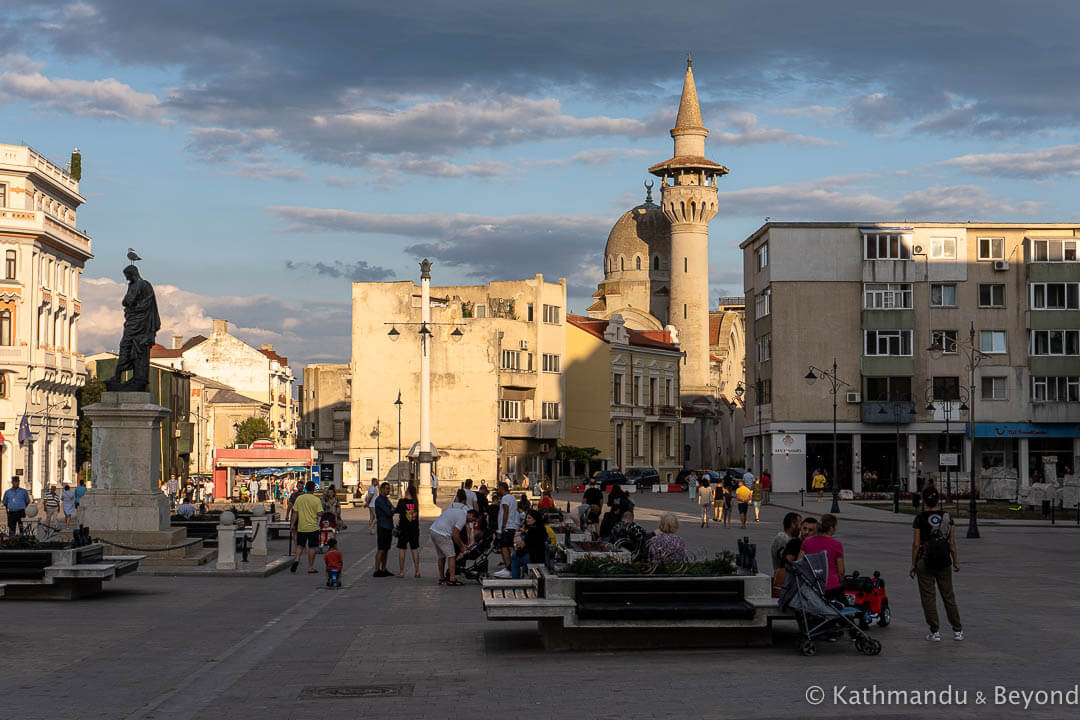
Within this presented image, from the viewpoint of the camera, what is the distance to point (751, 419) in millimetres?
80000

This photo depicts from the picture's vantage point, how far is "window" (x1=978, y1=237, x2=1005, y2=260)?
239ft

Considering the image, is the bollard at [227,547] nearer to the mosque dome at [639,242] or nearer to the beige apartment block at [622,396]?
the beige apartment block at [622,396]

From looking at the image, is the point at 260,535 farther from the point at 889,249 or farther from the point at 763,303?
the point at 889,249

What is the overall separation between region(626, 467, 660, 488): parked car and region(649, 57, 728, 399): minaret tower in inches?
977

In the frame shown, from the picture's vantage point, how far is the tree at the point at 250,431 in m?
118

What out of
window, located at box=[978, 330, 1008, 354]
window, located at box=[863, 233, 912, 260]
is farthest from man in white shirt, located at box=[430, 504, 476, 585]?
window, located at box=[978, 330, 1008, 354]

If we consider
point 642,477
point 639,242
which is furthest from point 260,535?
point 639,242

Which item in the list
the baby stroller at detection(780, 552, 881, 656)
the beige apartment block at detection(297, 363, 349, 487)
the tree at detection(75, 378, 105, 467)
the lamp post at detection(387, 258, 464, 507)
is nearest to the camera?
the baby stroller at detection(780, 552, 881, 656)

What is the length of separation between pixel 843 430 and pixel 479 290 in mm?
29936

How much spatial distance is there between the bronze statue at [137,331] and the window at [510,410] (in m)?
63.0

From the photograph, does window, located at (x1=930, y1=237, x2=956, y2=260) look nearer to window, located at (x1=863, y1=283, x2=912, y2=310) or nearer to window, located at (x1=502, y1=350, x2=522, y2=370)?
window, located at (x1=863, y1=283, x2=912, y2=310)

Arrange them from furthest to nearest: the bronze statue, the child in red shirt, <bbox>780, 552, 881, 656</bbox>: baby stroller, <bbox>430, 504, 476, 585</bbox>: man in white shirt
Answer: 1. the bronze statue
2. <bbox>430, 504, 476, 585</bbox>: man in white shirt
3. the child in red shirt
4. <bbox>780, 552, 881, 656</bbox>: baby stroller

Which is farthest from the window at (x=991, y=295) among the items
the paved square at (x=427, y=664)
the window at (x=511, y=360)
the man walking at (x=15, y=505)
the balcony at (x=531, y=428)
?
the paved square at (x=427, y=664)

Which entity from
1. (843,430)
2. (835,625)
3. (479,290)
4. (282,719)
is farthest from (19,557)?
(479,290)
